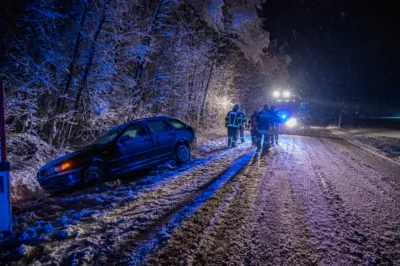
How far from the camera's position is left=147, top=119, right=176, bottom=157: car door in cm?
653

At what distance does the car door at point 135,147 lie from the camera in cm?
568

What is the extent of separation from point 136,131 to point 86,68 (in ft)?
9.84

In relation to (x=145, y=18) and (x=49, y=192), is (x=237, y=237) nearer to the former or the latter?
(x=49, y=192)

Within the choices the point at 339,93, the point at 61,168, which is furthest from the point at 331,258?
the point at 339,93

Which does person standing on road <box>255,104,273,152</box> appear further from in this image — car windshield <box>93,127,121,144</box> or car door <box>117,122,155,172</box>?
car windshield <box>93,127,121,144</box>

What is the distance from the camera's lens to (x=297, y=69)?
2372 inches

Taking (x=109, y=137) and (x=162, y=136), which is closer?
(x=109, y=137)

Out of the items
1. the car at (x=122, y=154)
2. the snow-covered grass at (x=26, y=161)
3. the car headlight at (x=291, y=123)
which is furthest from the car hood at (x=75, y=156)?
the car headlight at (x=291, y=123)

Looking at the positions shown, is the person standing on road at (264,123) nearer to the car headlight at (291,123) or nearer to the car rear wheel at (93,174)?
the car rear wheel at (93,174)

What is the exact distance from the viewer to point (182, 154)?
7.29 m

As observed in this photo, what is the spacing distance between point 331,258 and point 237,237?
1168 millimetres

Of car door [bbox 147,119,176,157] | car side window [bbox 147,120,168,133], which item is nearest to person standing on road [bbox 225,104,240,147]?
car door [bbox 147,119,176,157]

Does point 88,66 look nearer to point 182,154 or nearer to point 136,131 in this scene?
point 136,131

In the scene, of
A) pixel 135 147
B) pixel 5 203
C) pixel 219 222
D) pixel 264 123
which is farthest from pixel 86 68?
pixel 264 123
